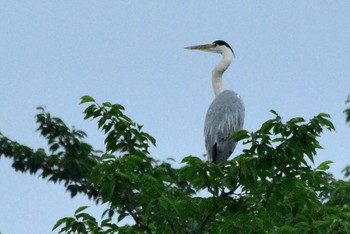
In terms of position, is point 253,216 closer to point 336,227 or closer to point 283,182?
point 283,182

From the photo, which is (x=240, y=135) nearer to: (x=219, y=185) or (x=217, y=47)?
(x=219, y=185)

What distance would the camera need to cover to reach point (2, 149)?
2119 centimetres

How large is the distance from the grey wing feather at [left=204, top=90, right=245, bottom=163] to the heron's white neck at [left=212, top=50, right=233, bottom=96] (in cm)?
101

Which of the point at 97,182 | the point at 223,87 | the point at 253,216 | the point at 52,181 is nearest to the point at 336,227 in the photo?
the point at 253,216

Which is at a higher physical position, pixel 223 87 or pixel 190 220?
pixel 223 87

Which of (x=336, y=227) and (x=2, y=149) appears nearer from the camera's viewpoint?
(x=336, y=227)

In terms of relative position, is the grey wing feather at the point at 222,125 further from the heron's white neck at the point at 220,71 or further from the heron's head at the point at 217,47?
the heron's head at the point at 217,47

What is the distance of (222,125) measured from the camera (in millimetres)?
15422

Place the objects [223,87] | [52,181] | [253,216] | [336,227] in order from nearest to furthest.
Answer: [336,227] < [253,216] < [223,87] < [52,181]

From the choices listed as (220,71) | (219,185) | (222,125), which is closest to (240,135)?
(219,185)

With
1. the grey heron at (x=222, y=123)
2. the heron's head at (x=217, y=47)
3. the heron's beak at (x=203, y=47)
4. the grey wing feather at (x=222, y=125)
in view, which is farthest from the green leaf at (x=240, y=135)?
the heron's beak at (x=203, y=47)

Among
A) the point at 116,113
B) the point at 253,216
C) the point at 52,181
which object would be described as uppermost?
the point at 52,181

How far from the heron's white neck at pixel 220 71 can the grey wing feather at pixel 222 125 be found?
A: 1.01m

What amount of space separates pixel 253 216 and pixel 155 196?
1.18m
